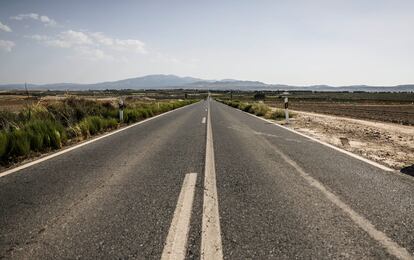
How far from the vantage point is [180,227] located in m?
3.22

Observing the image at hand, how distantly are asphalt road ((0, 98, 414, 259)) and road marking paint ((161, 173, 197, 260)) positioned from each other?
0.01 metres

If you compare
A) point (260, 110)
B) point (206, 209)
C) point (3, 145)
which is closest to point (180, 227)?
point (206, 209)

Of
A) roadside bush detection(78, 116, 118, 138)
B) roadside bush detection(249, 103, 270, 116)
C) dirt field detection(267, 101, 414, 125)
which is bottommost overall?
dirt field detection(267, 101, 414, 125)

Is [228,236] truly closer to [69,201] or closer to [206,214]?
[206,214]

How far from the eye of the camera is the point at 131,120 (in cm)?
1722

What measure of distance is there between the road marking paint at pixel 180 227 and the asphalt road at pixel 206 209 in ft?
0.04

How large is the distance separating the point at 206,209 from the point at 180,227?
0.56 meters

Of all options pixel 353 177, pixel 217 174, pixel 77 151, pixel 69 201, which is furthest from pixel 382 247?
pixel 77 151

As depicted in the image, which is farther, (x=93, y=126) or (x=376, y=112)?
(x=376, y=112)

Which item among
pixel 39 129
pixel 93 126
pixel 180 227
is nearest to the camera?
pixel 180 227

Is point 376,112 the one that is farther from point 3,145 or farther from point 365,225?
point 3,145

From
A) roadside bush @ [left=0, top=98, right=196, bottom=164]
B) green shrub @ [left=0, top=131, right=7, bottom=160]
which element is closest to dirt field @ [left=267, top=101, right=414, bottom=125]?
roadside bush @ [left=0, top=98, right=196, bottom=164]

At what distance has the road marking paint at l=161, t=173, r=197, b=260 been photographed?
8.91 feet

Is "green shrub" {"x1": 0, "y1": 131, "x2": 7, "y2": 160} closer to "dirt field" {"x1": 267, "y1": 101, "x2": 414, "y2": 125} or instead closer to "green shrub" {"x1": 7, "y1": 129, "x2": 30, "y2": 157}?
"green shrub" {"x1": 7, "y1": 129, "x2": 30, "y2": 157}
